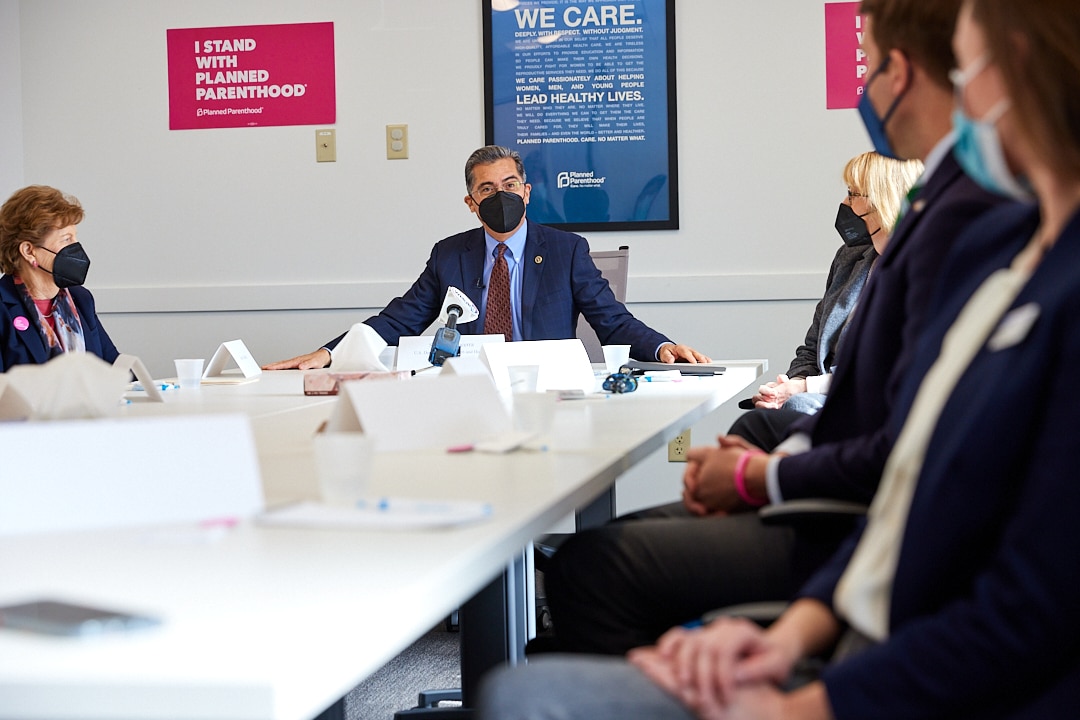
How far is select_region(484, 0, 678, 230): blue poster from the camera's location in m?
4.66

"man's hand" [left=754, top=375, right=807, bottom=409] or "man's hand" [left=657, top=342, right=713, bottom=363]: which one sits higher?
"man's hand" [left=657, top=342, right=713, bottom=363]

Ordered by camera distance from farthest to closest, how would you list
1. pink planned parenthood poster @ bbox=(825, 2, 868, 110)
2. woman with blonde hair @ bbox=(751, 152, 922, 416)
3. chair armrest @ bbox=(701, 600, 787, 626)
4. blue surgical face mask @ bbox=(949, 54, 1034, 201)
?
pink planned parenthood poster @ bbox=(825, 2, 868, 110) → woman with blonde hair @ bbox=(751, 152, 922, 416) → chair armrest @ bbox=(701, 600, 787, 626) → blue surgical face mask @ bbox=(949, 54, 1034, 201)

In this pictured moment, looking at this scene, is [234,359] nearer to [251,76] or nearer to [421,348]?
[421,348]

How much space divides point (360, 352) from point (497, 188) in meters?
1.29

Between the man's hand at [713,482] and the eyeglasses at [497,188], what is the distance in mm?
2401

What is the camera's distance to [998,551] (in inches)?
31.9

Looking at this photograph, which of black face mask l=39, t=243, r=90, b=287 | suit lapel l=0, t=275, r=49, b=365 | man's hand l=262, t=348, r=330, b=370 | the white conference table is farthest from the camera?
black face mask l=39, t=243, r=90, b=287

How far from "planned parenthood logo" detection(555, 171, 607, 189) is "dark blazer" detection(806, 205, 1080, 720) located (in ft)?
12.8

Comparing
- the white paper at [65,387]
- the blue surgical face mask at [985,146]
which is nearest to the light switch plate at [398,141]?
the white paper at [65,387]

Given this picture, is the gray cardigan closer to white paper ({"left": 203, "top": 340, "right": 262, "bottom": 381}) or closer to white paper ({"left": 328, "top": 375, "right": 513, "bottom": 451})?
white paper ({"left": 203, "top": 340, "right": 262, "bottom": 381})

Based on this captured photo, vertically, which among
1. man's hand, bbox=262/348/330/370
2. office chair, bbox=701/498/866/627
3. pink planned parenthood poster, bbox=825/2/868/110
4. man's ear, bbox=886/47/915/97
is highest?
pink planned parenthood poster, bbox=825/2/868/110

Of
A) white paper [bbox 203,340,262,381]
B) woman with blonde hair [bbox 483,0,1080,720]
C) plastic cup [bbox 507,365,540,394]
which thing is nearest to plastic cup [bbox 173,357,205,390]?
white paper [bbox 203,340,262,381]

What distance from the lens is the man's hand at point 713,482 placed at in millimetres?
1501

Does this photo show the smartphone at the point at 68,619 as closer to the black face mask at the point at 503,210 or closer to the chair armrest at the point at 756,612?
the chair armrest at the point at 756,612
